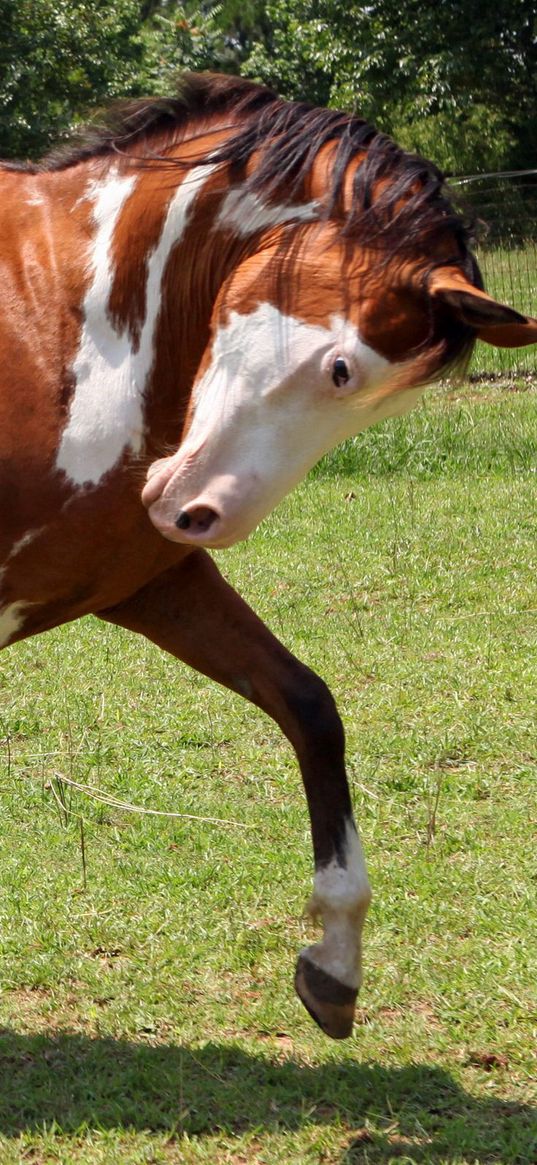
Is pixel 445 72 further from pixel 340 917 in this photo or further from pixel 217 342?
pixel 340 917

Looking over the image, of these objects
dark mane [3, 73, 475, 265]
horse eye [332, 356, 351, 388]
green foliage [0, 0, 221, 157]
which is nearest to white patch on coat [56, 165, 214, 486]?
dark mane [3, 73, 475, 265]

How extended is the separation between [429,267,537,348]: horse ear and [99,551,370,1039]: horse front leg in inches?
35.2

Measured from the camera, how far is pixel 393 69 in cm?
2423

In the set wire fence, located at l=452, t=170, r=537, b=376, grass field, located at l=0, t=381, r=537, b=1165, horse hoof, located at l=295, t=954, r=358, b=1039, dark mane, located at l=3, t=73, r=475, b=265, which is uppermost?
dark mane, located at l=3, t=73, r=475, b=265

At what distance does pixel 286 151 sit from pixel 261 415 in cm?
48

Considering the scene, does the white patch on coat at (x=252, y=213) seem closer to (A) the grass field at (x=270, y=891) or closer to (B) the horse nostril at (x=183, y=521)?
(A) the grass field at (x=270, y=891)

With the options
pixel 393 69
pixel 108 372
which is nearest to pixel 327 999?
pixel 108 372

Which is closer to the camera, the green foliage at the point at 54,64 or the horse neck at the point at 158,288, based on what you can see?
the horse neck at the point at 158,288

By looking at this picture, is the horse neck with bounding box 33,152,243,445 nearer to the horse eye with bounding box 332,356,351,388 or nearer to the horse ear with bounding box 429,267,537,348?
the horse eye with bounding box 332,356,351,388

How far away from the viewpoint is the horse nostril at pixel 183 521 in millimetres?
2371

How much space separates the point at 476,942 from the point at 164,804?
1.24 meters

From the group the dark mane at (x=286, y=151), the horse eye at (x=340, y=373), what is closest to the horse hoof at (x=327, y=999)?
the horse eye at (x=340, y=373)

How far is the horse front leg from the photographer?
106 inches

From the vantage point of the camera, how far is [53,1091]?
9.40ft
